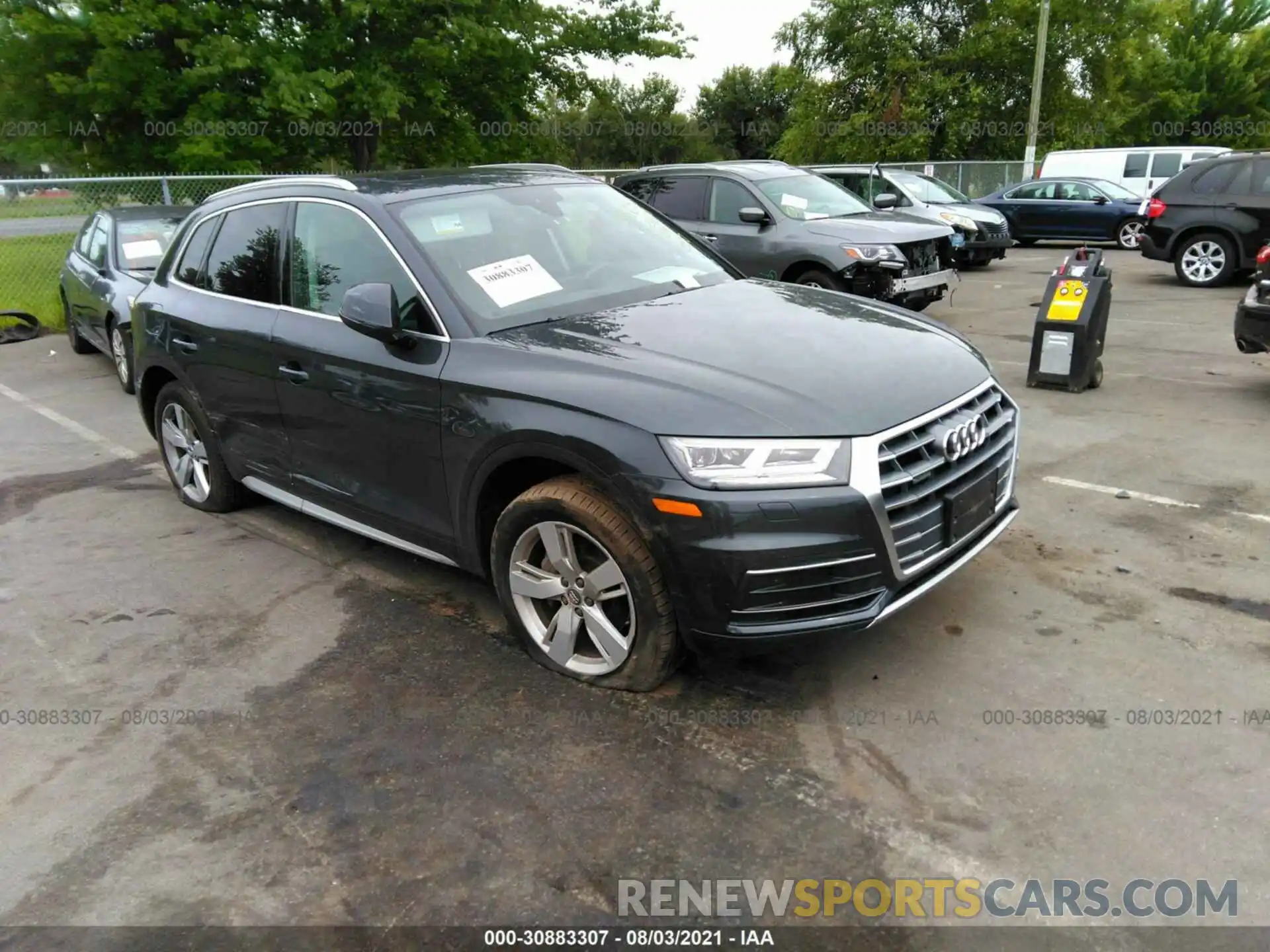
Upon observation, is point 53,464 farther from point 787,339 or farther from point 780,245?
point 780,245

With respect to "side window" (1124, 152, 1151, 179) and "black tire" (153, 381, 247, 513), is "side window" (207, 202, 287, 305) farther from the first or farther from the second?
"side window" (1124, 152, 1151, 179)

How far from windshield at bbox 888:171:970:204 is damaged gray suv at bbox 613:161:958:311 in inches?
202

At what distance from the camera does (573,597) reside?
3488 mm

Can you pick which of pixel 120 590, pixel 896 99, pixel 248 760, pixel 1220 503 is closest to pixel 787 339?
pixel 248 760

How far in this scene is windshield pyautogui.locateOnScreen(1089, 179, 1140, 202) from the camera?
18.0 metres

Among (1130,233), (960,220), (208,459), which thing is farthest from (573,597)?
(1130,233)

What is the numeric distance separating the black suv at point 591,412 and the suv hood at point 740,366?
0.01 m

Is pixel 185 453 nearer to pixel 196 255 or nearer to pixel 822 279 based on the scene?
pixel 196 255

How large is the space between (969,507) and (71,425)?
7233 mm

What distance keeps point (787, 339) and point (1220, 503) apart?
291cm

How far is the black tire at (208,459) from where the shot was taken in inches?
205

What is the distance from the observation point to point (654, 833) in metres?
2.80

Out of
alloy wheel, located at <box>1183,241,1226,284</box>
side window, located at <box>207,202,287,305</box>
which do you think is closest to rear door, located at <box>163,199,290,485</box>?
side window, located at <box>207,202,287,305</box>

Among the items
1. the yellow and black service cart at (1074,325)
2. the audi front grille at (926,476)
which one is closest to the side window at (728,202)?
the yellow and black service cart at (1074,325)
